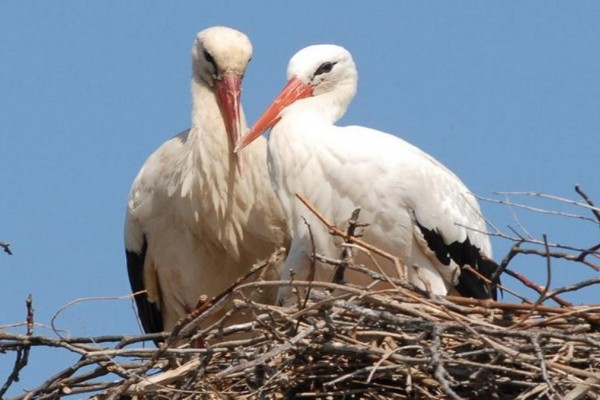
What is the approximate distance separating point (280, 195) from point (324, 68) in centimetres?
69

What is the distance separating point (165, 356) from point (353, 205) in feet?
4.27

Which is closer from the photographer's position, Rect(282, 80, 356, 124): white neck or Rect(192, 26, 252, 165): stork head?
Rect(282, 80, 356, 124): white neck

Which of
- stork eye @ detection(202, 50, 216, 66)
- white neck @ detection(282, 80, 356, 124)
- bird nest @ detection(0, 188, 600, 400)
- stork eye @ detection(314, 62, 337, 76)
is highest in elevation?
stork eye @ detection(202, 50, 216, 66)

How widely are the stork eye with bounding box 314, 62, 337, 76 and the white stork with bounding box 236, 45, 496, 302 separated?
0.17 meters

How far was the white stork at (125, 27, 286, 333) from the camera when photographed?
35.1 ft

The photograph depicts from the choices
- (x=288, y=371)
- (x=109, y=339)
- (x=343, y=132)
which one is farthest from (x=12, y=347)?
(x=343, y=132)

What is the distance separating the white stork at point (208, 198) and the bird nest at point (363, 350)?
1897mm

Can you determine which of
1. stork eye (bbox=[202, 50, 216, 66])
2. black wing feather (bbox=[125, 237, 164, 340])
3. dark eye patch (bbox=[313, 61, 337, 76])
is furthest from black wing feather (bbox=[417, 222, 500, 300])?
black wing feather (bbox=[125, 237, 164, 340])

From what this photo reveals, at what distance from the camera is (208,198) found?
10719mm

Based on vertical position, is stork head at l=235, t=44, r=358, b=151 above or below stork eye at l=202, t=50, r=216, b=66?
below

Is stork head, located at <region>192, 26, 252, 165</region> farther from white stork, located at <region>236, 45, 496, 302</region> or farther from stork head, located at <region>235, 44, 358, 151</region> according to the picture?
white stork, located at <region>236, 45, 496, 302</region>

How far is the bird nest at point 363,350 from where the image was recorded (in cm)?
820

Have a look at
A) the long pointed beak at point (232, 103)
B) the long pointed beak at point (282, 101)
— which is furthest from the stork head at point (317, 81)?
the long pointed beak at point (232, 103)

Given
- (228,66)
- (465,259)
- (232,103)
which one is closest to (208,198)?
(232,103)
